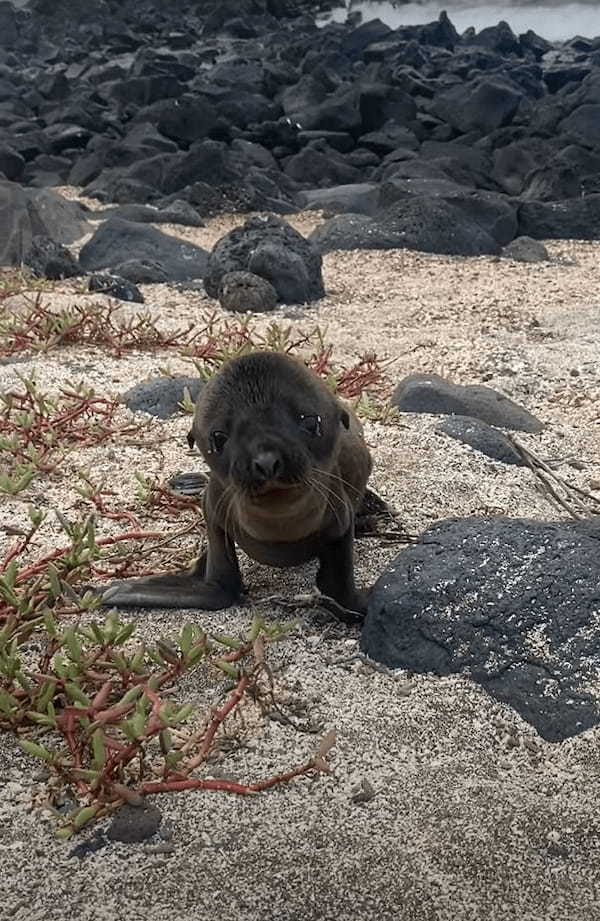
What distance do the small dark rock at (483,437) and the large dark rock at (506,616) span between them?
1.34 metres

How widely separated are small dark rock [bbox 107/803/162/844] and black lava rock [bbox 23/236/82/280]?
7.22 metres

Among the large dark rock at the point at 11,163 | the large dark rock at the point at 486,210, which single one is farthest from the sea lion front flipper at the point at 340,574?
the large dark rock at the point at 11,163

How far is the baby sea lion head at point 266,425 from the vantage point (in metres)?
2.49

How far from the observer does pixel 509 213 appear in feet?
37.9

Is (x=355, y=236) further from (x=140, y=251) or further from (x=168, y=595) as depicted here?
(x=168, y=595)

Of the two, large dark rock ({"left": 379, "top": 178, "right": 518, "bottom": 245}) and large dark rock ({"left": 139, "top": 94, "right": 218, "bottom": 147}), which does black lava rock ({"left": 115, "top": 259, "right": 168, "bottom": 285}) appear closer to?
large dark rock ({"left": 379, "top": 178, "right": 518, "bottom": 245})

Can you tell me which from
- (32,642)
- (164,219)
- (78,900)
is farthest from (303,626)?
(164,219)

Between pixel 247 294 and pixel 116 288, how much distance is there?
0.96 m

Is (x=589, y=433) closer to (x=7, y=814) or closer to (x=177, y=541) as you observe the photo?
(x=177, y=541)

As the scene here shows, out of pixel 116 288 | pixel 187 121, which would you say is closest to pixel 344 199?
pixel 187 121

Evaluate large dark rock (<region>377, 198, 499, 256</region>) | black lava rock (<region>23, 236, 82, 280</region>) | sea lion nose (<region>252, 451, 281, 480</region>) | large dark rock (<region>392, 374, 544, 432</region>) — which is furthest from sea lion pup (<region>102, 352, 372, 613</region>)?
large dark rock (<region>377, 198, 499, 256</region>)

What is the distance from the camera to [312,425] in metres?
2.71

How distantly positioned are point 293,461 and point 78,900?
1.06m

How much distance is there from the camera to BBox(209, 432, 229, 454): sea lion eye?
8.77 feet
